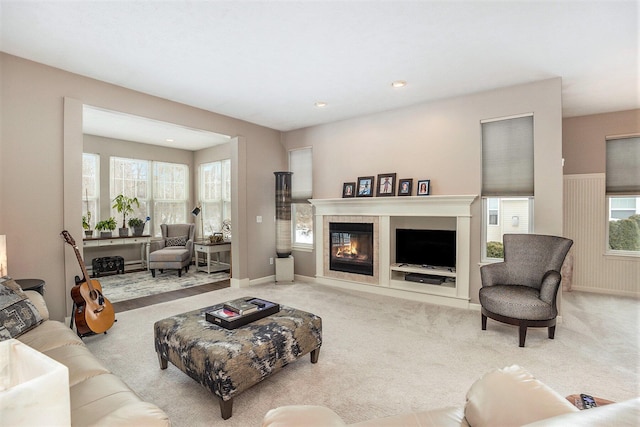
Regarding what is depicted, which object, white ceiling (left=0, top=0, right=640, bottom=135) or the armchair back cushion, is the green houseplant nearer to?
white ceiling (left=0, top=0, right=640, bottom=135)

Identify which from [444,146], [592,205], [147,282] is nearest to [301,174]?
[444,146]

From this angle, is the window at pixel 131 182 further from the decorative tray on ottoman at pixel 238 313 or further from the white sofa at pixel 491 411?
the white sofa at pixel 491 411

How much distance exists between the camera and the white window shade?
18.9 ft

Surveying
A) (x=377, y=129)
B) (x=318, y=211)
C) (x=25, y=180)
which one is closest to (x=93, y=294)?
(x=25, y=180)

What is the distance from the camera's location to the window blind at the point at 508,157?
12.3 feet

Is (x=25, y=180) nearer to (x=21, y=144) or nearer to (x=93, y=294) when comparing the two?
(x=21, y=144)

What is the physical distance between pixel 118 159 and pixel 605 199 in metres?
9.07

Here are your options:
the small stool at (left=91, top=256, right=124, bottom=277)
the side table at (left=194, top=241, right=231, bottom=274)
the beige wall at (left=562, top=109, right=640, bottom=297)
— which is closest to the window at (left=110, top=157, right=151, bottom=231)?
the small stool at (left=91, top=256, right=124, bottom=277)

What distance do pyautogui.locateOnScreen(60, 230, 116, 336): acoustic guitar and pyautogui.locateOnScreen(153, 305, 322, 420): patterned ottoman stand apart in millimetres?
959

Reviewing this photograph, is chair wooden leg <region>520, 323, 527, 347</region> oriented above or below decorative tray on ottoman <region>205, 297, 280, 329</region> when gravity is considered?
below

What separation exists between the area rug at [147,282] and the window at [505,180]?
15.1ft

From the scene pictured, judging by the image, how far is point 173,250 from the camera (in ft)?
20.0

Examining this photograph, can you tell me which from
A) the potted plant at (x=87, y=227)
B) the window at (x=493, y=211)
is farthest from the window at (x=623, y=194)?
the potted plant at (x=87, y=227)

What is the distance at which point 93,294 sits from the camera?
303cm
